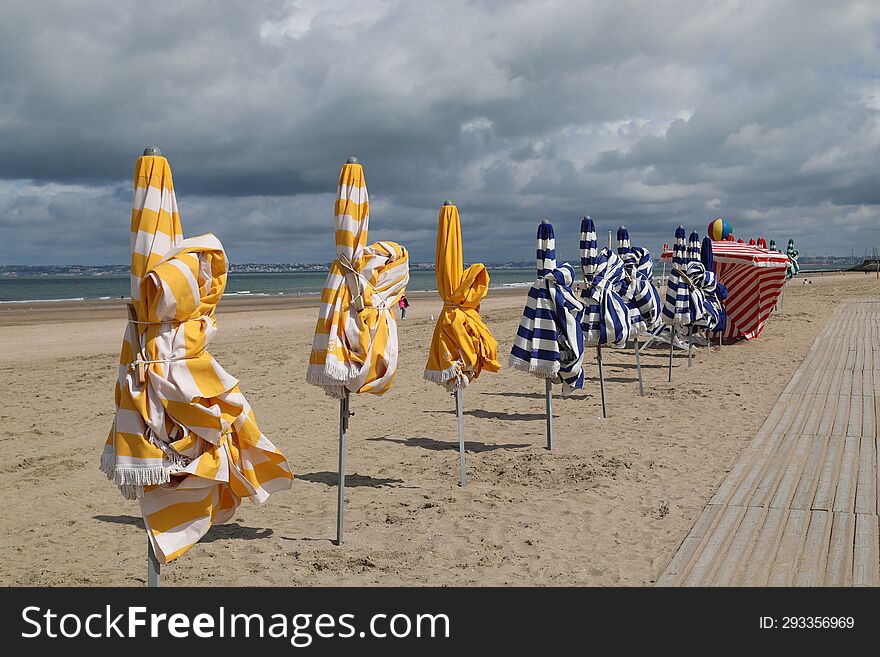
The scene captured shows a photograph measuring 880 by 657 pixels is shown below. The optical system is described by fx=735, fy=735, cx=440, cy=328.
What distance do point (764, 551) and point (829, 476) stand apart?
7.77 ft

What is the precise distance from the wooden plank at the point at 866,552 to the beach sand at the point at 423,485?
122cm

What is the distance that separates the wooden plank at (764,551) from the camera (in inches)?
190

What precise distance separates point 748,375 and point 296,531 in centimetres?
1042

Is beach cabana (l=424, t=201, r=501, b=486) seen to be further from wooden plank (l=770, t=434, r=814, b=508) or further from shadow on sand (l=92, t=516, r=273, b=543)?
wooden plank (l=770, t=434, r=814, b=508)

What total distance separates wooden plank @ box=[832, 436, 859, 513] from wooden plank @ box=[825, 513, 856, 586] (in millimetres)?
262

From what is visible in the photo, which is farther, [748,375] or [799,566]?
[748,375]

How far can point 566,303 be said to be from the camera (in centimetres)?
823

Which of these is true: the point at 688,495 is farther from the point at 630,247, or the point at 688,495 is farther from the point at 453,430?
the point at 630,247

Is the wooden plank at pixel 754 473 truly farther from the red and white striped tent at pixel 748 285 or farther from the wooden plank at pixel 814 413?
the red and white striped tent at pixel 748 285

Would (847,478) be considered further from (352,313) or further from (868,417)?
(352,313)

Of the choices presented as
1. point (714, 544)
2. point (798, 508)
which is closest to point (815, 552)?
point (714, 544)

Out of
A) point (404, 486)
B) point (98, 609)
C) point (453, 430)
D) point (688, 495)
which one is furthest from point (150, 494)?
point (453, 430)

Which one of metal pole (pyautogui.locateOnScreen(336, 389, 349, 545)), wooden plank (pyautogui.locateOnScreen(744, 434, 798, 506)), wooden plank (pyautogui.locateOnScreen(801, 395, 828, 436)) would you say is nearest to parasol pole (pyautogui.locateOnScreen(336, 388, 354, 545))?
metal pole (pyautogui.locateOnScreen(336, 389, 349, 545))

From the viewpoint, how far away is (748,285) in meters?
19.6
